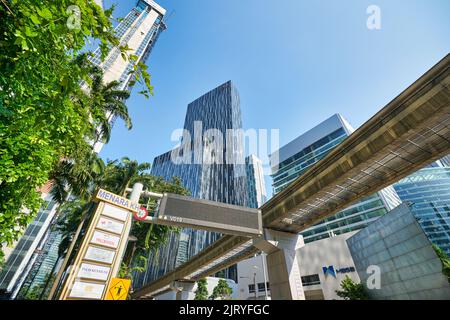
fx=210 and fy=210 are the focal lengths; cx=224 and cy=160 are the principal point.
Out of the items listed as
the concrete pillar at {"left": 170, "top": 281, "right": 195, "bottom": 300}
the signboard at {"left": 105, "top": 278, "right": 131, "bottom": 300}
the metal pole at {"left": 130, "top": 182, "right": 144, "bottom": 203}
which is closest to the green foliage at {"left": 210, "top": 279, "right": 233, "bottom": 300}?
the concrete pillar at {"left": 170, "top": 281, "right": 195, "bottom": 300}

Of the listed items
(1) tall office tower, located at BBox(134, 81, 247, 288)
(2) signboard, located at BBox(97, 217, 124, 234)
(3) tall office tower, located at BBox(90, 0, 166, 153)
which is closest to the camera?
(2) signboard, located at BBox(97, 217, 124, 234)

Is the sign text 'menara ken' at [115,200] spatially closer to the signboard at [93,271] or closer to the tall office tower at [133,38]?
the signboard at [93,271]

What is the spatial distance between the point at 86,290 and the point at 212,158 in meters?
115

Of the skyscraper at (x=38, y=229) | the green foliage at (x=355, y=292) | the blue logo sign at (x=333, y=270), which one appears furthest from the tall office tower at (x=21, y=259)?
the green foliage at (x=355, y=292)

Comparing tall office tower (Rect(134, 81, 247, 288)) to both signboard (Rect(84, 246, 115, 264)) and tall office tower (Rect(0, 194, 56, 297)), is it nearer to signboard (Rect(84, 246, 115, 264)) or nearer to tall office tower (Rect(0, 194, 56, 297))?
tall office tower (Rect(0, 194, 56, 297))

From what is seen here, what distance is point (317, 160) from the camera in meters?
64.5

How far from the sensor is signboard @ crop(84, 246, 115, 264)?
6.60 metres

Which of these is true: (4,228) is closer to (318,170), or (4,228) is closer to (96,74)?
(318,170)

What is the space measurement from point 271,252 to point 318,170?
22.5 feet

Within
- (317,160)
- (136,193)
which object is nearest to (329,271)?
(317,160)

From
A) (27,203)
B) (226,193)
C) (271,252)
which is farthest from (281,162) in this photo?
(27,203)

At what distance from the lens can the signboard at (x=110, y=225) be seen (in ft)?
23.2

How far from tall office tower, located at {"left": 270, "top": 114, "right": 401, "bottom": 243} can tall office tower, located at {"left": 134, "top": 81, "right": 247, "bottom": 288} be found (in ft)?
73.7

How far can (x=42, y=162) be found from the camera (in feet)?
20.3
